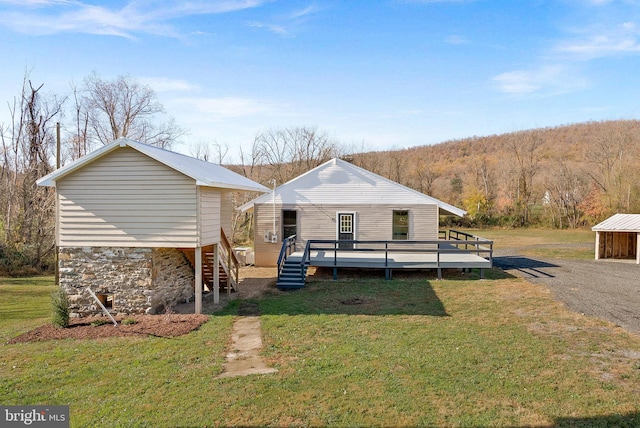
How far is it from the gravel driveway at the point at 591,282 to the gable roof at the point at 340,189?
14.3ft

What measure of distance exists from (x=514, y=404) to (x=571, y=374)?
1.63 m

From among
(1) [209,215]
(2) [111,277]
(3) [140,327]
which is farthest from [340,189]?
(3) [140,327]

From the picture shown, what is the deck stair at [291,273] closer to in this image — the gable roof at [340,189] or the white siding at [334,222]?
the white siding at [334,222]

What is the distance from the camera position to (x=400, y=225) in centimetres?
1705

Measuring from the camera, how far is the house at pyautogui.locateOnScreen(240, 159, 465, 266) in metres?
16.9

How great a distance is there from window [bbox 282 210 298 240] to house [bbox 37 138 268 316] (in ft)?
25.3

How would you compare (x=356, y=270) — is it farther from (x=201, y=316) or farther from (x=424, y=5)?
(x=424, y=5)

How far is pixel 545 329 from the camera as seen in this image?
8281 millimetres

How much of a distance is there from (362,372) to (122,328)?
18.9 ft

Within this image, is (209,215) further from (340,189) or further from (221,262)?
(340,189)

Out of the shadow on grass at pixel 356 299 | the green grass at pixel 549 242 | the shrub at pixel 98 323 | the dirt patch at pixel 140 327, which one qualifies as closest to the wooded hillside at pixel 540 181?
the green grass at pixel 549 242

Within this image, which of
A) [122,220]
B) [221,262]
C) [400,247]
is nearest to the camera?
[122,220]

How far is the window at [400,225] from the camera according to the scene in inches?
667

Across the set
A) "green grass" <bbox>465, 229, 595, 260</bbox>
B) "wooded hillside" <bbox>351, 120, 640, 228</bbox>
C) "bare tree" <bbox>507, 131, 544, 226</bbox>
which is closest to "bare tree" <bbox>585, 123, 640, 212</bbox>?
"wooded hillside" <bbox>351, 120, 640, 228</bbox>
